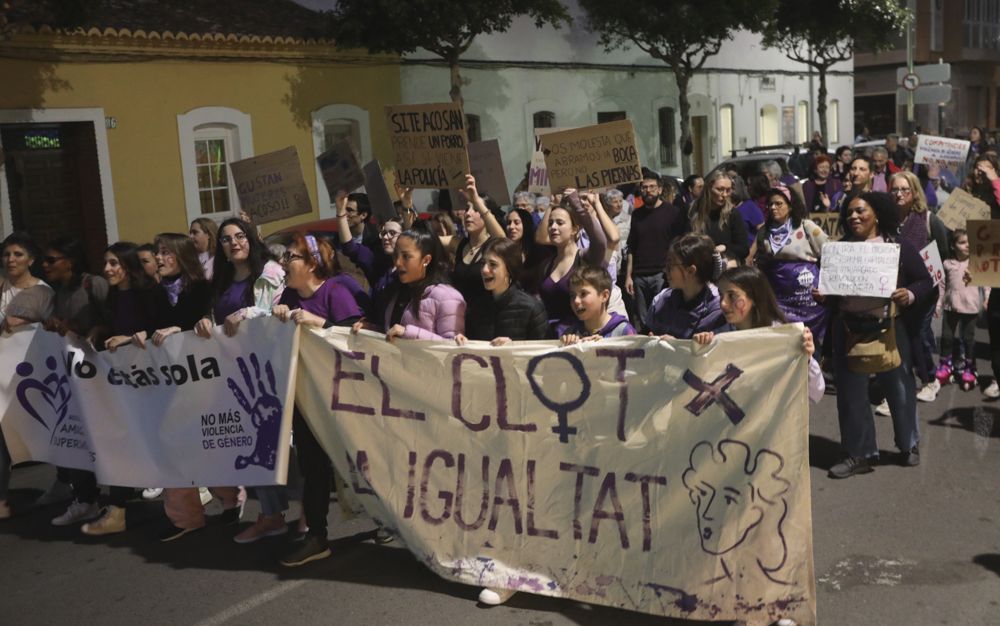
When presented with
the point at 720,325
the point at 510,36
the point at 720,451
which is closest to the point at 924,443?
the point at 720,325

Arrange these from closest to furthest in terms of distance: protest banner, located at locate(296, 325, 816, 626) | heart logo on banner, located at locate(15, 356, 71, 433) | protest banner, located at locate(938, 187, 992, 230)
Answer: protest banner, located at locate(296, 325, 816, 626), heart logo on banner, located at locate(15, 356, 71, 433), protest banner, located at locate(938, 187, 992, 230)

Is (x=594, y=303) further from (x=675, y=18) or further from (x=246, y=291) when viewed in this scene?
(x=675, y=18)

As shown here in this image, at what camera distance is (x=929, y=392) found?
836 centimetres

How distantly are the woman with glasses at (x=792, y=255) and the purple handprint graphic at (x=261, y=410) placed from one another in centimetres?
423

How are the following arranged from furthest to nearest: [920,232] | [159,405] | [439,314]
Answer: [920,232] → [159,405] → [439,314]

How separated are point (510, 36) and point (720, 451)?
18517mm

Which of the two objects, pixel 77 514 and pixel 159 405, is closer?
pixel 159 405

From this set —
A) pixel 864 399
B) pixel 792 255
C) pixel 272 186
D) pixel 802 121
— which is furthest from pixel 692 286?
pixel 802 121

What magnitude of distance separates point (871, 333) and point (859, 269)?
38cm

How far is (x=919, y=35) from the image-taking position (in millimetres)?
43219

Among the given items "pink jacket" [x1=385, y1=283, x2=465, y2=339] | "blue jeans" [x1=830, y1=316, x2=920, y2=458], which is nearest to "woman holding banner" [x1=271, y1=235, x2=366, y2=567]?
"pink jacket" [x1=385, y1=283, x2=465, y2=339]

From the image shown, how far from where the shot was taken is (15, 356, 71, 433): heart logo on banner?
20.7 ft

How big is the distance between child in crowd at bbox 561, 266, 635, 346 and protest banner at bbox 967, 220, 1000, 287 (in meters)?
3.03

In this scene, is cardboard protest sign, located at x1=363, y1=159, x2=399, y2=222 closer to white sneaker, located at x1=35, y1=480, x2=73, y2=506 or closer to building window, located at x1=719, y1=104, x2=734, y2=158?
white sneaker, located at x1=35, y1=480, x2=73, y2=506
